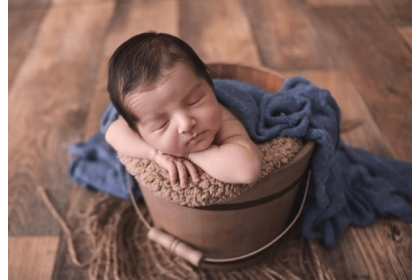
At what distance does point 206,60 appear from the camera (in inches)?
65.7

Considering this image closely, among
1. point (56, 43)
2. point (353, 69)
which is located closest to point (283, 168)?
point (353, 69)

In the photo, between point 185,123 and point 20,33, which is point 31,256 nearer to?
point 185,123

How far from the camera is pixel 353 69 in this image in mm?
1615

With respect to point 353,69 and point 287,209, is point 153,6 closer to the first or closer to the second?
point 353,69

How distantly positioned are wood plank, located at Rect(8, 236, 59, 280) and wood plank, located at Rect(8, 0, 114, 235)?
25 mm

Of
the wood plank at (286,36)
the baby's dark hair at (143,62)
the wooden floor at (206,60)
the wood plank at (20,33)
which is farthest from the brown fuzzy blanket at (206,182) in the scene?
the wood plank at (20,33)

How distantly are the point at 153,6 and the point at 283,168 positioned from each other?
1.36 metres

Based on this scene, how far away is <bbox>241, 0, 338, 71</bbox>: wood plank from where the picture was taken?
165 cm

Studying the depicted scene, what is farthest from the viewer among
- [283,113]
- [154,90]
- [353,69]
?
[353,69]

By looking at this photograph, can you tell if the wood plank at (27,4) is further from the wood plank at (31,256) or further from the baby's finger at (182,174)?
the baby's finger at (182,174)

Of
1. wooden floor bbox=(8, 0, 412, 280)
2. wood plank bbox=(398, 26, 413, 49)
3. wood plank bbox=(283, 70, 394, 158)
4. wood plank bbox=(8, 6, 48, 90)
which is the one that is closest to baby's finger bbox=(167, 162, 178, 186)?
wooden floor bbox=(8, 0, 412, 280)

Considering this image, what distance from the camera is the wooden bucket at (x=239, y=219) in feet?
2.93

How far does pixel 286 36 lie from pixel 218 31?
27 centimetres

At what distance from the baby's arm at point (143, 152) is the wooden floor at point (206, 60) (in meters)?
0.34
